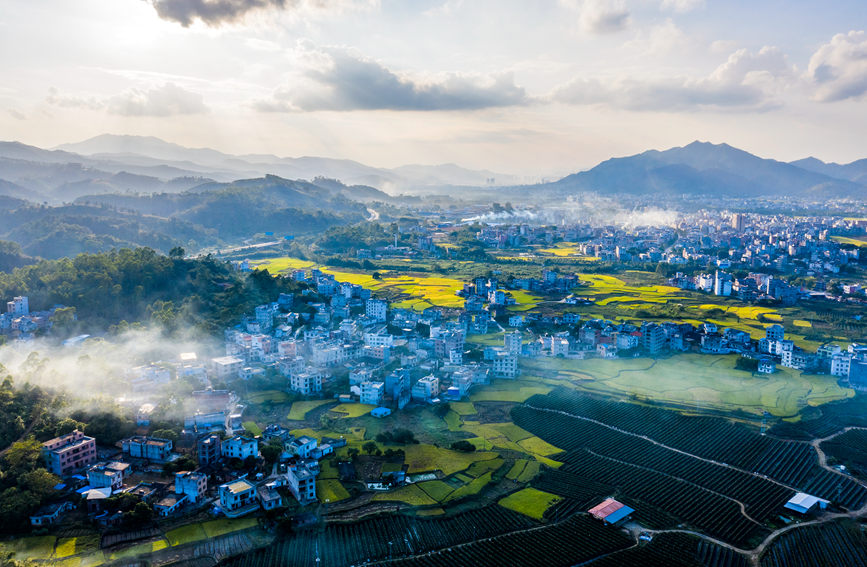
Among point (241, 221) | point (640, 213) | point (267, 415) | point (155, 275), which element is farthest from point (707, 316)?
point (640, 213)

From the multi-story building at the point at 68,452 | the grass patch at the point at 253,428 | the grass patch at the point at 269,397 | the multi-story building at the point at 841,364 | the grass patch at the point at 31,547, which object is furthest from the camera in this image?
the multi-story building at the point at 841,364

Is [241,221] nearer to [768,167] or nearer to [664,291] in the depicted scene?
[664,291]

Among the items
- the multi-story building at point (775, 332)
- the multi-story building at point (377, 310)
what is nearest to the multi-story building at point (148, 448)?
the multi-story building at point (377, 310)

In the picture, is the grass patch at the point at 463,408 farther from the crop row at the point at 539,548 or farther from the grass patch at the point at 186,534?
the grass patch at the point at 186,534

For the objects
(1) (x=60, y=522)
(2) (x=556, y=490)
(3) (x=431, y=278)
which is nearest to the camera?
(1) (x=60, y=522)

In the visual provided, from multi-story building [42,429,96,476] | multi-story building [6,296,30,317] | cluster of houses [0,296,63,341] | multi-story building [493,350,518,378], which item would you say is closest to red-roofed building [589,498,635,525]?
multi-story building [493,350,518,378]

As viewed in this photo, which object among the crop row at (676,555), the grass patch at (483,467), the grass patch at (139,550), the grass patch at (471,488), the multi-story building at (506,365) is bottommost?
the crop row at (676,555)

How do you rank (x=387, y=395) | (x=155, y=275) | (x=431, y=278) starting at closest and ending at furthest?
(x=387, y=395)
(x=155, y=275)
(x=431, y=278)
